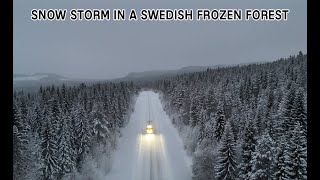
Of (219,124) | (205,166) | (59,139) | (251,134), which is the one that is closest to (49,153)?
(59,139)

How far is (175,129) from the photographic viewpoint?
104 meters

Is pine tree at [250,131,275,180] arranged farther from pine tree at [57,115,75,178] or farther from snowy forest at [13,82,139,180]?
pine tree at [57,115,75,178]

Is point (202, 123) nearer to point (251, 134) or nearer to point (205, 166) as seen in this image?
point (205, 166)

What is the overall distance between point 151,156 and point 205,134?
1705 cm

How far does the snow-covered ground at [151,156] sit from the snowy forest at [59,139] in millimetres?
3458

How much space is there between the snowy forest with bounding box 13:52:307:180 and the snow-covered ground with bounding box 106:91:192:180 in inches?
98.5

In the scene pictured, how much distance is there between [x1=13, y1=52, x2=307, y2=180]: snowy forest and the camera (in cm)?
4309

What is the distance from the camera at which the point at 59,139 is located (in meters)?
58.7

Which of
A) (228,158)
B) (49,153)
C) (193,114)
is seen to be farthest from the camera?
(193,114)

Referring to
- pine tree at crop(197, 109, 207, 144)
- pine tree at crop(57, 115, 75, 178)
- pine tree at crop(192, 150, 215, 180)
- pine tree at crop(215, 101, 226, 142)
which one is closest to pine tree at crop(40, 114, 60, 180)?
pine tree at crop(57, 115, 75, 178)

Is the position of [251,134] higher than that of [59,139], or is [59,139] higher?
[251,134]

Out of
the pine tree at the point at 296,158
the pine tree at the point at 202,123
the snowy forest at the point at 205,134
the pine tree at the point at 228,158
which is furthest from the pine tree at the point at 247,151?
the pine tree at the point at 202,123
